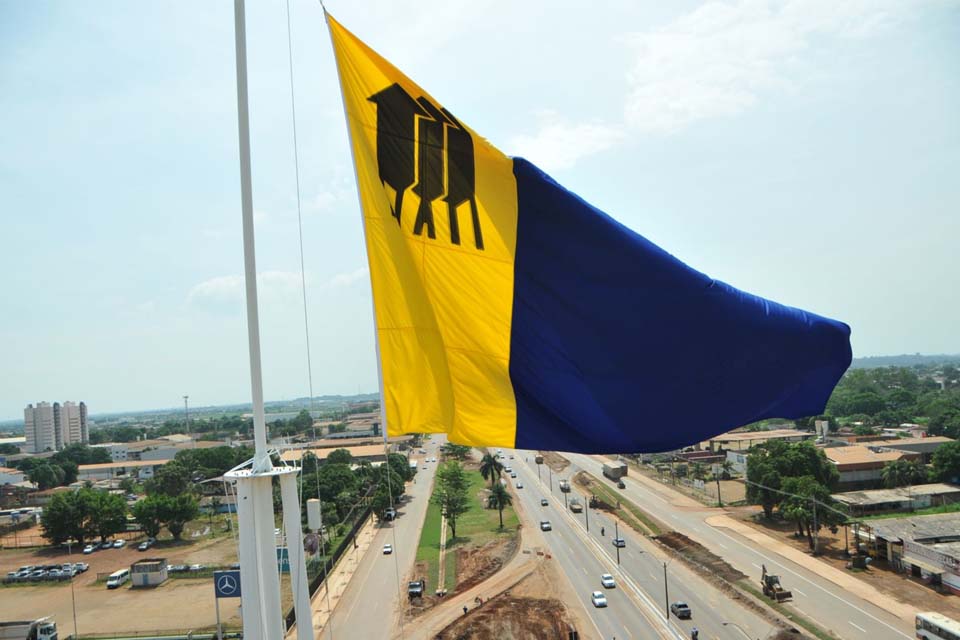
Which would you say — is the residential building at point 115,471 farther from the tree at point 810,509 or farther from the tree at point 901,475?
the tree at point 901,475

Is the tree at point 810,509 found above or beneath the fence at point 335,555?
above

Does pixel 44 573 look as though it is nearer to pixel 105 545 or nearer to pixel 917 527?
pixel 105 545

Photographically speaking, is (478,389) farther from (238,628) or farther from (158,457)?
(158,457)

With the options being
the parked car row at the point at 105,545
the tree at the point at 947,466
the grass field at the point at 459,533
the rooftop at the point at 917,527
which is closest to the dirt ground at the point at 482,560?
the grass field at the point at 459,533

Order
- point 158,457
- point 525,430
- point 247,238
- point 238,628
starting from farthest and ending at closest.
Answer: point 158,457, point 238,628, point 525,430, point 247,238

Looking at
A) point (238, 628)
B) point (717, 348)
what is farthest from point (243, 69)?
point (238, 628)

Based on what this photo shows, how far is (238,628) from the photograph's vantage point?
81.5 feet

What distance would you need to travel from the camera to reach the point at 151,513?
41281 mm

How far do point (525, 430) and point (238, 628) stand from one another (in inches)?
1000

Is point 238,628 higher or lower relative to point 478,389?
lower

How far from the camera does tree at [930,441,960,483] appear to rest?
4294 cm

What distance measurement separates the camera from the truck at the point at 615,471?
5144 cm

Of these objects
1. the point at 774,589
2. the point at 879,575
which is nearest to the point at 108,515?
the point at 774,589

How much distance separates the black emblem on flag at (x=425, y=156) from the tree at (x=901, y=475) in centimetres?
4749
